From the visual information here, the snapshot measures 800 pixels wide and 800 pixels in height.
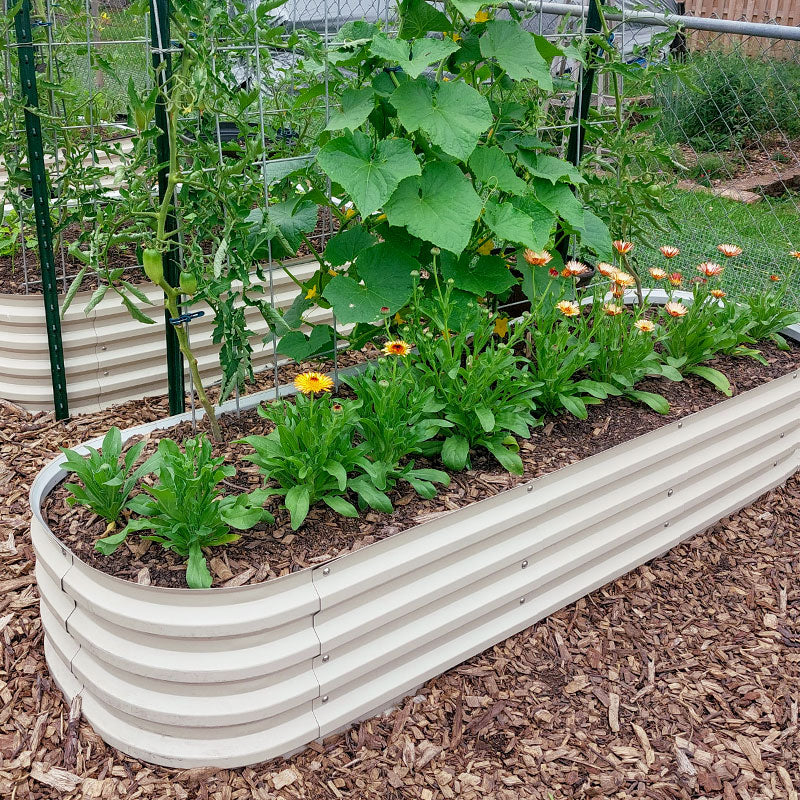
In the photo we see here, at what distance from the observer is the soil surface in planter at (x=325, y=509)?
1.82 meters

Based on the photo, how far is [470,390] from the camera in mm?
2168

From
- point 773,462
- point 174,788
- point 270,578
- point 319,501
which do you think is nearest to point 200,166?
point 319,501

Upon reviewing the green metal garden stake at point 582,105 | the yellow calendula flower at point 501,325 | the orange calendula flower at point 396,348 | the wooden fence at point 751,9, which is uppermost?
the wooden fence at point 751,9

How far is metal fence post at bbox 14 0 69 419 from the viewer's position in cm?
255

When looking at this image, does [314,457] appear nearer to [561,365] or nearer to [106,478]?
[106,478]

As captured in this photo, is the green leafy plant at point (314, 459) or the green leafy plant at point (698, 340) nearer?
the green leafy plant at point (314, 459)

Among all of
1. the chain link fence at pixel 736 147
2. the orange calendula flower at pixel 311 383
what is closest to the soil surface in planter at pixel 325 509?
the orange calendula flower at pixel 311 383

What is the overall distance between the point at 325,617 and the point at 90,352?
1.64 m

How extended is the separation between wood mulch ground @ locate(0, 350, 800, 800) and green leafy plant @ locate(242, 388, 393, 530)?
1.62 feet

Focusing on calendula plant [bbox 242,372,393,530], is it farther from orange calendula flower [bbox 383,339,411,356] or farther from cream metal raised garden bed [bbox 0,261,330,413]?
cream metal raised garden bed [bbox 0,261,330,413]

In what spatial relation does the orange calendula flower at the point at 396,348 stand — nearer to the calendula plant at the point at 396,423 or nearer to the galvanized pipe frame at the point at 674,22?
the calendula plant at the point at 396,423

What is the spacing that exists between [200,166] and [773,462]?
6.67 feet

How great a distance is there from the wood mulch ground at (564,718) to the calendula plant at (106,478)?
1.53 feet

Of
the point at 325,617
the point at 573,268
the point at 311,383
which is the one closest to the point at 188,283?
the point at 311,383
